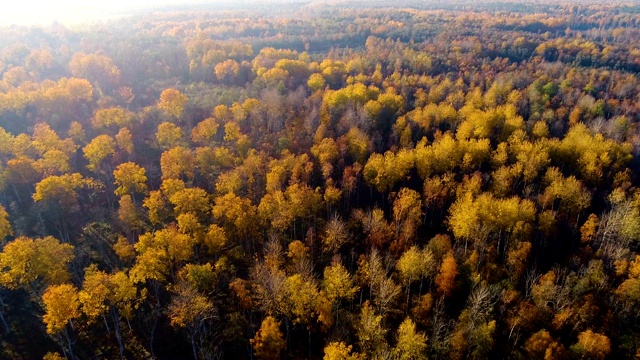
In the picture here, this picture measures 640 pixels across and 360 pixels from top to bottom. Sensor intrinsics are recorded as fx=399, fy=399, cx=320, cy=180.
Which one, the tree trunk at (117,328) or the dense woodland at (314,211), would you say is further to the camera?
the dense woodland at (314,211)

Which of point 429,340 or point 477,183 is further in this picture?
point 477,183

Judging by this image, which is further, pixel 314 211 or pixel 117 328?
pixel 314 211

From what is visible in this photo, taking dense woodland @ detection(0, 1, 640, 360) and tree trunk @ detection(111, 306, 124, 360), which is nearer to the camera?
tree trunk @ detection(111, 306, 124, 360)

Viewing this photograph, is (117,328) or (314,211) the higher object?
(314,211)

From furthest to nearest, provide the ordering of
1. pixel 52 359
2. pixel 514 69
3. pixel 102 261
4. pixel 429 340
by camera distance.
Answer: pixel 514 69 < pixel 102 261 < pixel 429 340 < pixel 52 359

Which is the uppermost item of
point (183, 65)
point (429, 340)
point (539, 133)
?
point (183, 65)

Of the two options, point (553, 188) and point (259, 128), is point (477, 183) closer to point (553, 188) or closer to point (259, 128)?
point (553, 188)

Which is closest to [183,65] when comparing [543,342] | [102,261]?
[102,261]

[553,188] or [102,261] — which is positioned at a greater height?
[553,188]
